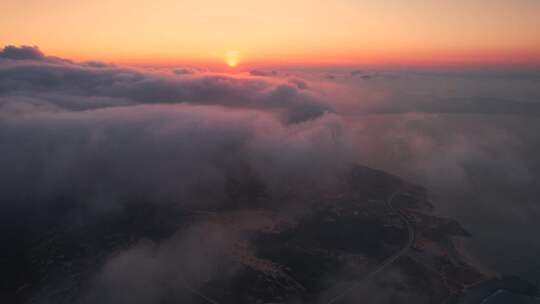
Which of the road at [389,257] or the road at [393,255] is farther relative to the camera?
the road at [393,255]

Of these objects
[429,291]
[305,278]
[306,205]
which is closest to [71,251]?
[305,278]

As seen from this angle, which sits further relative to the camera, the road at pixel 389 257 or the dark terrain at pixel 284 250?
the dark terrain at pixel 284 250

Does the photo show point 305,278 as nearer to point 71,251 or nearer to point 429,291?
point 429,291

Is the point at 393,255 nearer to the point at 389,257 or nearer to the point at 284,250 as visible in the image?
the point at 389,257

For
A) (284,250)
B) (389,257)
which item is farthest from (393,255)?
(284,250)

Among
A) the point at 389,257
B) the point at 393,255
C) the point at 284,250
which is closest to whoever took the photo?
the point at 389,257

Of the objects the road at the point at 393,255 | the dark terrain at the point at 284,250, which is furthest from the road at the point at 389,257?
the dark terrain at the point at 284,250

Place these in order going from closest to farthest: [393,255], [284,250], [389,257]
Answer: 1. [389,257]
2. [284,250]
3. [393,255]

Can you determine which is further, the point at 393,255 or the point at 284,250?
the point at 393,255

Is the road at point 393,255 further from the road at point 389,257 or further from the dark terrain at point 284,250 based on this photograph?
the dark terrain at point 284,250
